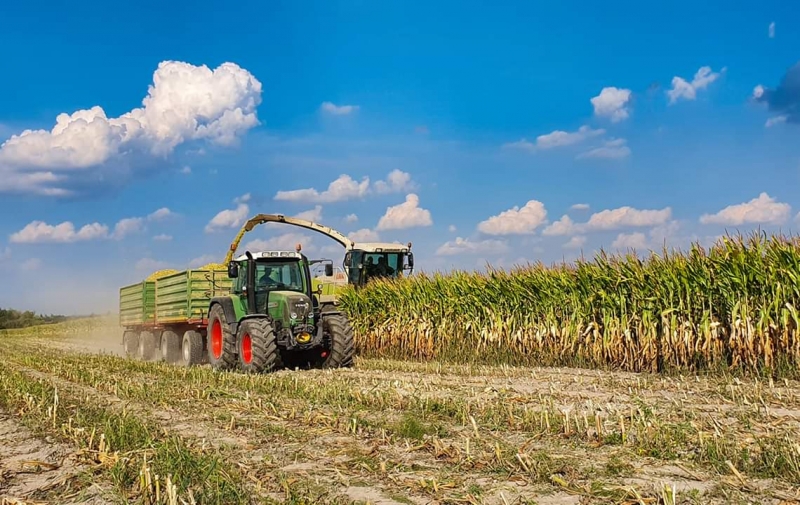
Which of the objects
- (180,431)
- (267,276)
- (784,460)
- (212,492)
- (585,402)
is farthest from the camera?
(267,276)

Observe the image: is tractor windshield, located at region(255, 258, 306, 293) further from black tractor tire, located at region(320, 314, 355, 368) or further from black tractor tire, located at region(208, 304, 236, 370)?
black tractor tire, located at region(208, 304, 236, 370)

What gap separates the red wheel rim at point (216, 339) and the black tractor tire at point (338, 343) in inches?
82.0

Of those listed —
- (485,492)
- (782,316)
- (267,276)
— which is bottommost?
(485,492)

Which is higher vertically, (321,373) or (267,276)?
(267,276)

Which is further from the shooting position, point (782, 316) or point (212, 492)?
point (782, 316)

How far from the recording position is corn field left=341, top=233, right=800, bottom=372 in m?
10.6

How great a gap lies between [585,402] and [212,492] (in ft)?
15.9

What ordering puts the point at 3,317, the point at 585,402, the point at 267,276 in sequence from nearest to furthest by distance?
the point at 585,402 → the point at 267,276 → the point at 3,317

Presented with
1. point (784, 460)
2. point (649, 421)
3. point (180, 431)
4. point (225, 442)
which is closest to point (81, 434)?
point (180, 431)

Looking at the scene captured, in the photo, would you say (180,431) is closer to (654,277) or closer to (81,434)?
(81,434)

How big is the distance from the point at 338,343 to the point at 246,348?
173 cm

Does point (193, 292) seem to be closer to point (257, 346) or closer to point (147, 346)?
point (147, 346)

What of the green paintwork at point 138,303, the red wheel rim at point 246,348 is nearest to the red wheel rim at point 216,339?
the red wheel rim at point 246,348

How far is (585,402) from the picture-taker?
26.7ft
